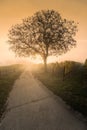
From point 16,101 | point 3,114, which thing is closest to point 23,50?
point 16,101

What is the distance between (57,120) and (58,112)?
4.35ft

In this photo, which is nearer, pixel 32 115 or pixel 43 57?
pixel 32 115

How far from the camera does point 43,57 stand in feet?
147

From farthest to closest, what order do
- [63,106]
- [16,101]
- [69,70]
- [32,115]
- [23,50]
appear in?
[23,50]
[69,70]
[16,101]
[63,106]
[32,115]

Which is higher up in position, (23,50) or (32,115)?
(23,50)

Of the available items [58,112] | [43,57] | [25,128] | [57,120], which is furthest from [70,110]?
[43,57]

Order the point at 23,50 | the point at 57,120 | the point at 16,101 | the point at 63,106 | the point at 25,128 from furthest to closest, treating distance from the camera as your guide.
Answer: the point at 23,50
the point at 16,101
the point at 63,106
the point at 57,120
the point at 25,128

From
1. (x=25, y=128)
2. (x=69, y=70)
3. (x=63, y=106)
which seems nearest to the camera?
(x=25, y=128)

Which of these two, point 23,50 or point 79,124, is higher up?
point 23,50

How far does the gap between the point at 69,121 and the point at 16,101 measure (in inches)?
246

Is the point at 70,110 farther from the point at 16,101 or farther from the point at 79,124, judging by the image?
the point at 16,101

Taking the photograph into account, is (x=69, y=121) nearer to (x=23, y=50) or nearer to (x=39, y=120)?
(x=39, y=120)

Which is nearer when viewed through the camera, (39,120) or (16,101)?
(39,120)

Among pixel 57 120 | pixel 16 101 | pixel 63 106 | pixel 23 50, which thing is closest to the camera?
pixel 57 120
